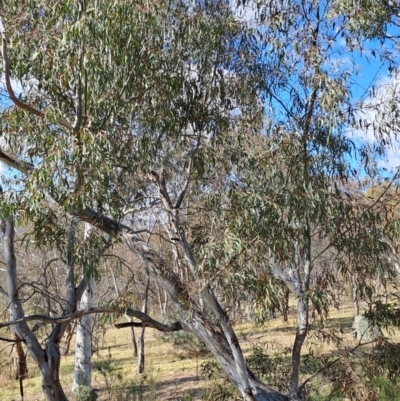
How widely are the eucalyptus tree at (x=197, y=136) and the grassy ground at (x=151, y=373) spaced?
5.42 feet

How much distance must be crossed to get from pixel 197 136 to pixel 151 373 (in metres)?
7.62

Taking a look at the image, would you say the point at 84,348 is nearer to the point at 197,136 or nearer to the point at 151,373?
the point at 151,373

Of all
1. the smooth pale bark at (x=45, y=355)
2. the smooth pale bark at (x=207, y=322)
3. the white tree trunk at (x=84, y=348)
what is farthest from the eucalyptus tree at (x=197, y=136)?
the white tree trunk at (x=84, y=348)

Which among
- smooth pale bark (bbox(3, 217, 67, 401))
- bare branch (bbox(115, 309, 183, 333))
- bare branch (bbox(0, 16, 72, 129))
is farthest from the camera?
smooth pale bark (bbox(3, 217, 67, 401))

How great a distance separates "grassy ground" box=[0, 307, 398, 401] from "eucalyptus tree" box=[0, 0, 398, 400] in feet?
5.42

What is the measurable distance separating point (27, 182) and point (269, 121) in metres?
2.64

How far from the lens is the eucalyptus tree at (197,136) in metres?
4.88

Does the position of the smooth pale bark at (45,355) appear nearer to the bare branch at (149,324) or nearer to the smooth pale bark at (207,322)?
the bare branch at (149,324)

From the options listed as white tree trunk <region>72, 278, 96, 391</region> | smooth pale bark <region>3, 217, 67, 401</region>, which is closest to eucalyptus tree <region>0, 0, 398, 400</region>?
smooth pale bark <region>3, 217, 67, 401</region>

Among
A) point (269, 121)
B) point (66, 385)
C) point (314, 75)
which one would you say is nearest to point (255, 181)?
point (269, 121)

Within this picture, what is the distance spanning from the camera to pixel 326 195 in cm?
530

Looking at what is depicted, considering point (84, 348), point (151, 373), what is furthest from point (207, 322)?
point (151, 373)

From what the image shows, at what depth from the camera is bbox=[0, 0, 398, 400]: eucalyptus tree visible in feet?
16.0

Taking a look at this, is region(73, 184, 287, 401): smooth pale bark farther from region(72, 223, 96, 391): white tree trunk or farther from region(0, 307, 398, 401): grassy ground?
region(72, 223, 96, 391): white tree trunk
